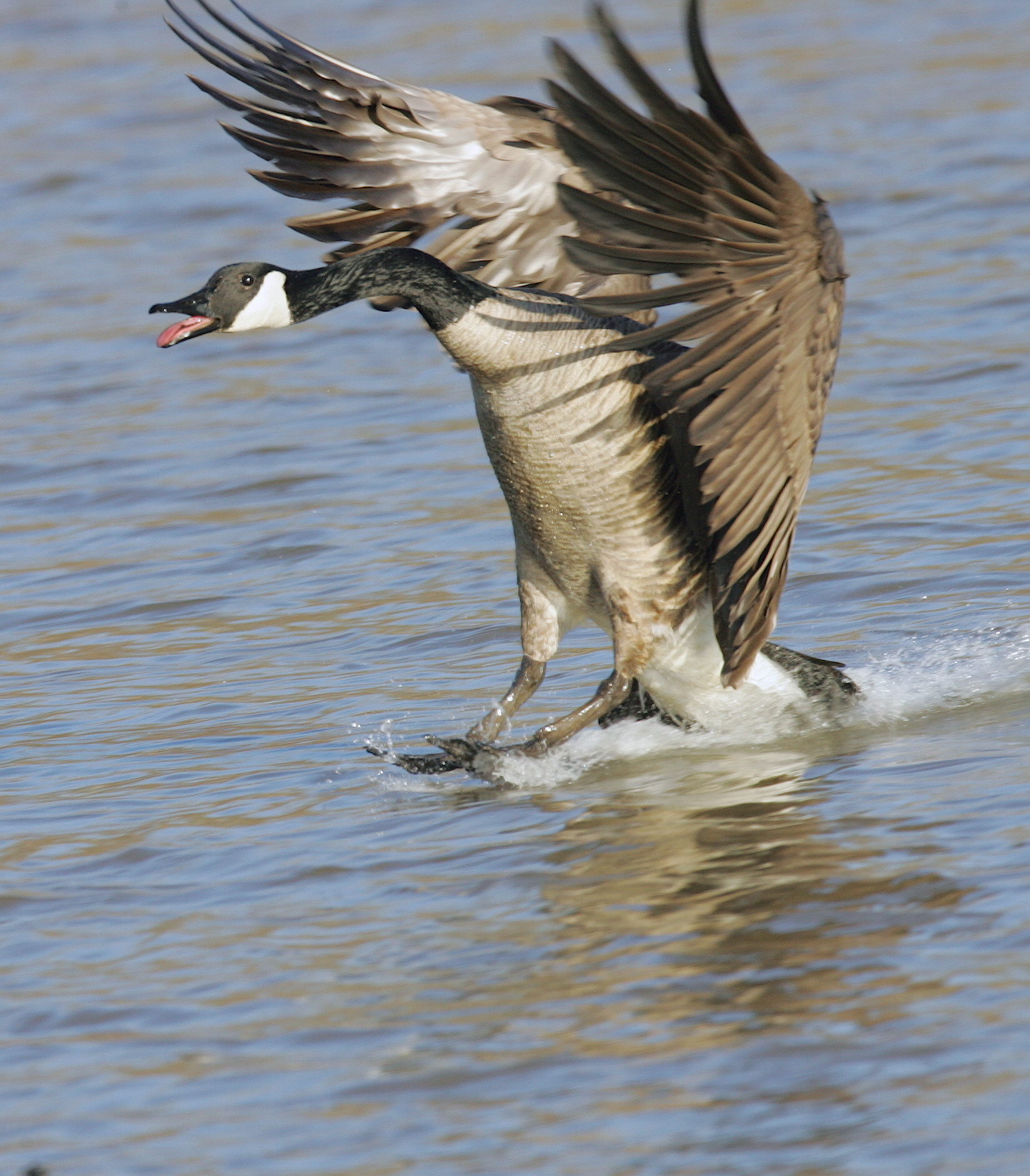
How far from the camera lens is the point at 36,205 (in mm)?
15664

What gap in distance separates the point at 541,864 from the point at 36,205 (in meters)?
11.5

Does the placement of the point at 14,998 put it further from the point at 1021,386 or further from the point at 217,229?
the point at 217,229

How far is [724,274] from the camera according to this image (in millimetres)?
5328

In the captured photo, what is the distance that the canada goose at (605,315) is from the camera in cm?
520

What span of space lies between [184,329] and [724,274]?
5.03 feet

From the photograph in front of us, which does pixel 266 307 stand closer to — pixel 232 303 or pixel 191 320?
pixel 232 303

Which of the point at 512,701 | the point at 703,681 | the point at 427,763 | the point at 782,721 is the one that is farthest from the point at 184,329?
the point at 782,721

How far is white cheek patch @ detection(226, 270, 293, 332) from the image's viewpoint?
19.0 ft

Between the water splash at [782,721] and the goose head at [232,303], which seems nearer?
the goose head at [232,303]

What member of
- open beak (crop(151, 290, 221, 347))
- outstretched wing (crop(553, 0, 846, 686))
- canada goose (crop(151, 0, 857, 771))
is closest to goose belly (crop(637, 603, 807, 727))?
canada goose (crop(151, 0, 857, 771))

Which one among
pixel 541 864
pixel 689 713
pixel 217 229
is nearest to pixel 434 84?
pixel 217 229

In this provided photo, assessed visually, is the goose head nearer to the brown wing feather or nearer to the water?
the brown wing feather

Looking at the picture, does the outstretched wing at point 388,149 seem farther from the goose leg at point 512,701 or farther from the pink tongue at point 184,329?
the goose leg at point 512,701

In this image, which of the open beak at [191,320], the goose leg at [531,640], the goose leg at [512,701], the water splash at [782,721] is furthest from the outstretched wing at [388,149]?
the water splash at [782,721]
